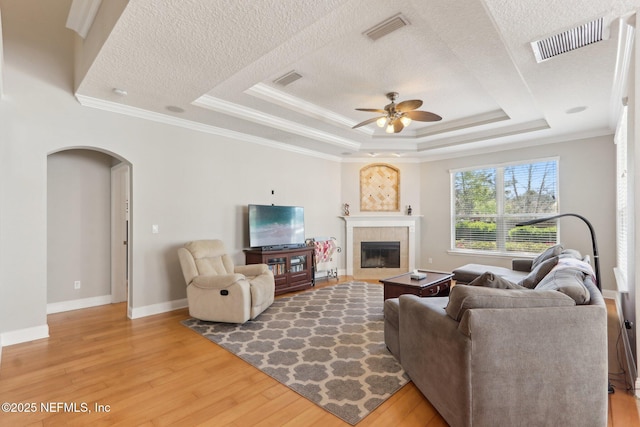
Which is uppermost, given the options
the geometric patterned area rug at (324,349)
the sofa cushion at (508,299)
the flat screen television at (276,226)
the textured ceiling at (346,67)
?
the textured ceiling at (346,67)

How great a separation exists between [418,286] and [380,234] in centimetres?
326

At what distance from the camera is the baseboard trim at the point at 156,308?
391cm

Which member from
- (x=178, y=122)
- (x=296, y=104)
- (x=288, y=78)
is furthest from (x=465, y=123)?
(x=178, y=122)

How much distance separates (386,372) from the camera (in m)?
2.50

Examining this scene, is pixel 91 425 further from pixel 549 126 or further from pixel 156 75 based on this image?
pixel 549 126

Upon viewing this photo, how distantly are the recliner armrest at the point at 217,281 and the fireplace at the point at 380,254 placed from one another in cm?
363

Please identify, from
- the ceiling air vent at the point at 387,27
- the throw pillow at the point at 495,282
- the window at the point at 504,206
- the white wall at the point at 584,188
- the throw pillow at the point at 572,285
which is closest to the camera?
the throw pillow at the point at 572,285

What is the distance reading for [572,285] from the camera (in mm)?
1842

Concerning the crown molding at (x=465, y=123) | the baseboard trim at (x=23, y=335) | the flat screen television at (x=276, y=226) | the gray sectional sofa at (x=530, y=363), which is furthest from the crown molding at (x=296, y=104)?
the baseboard trim at (x=23, y=335)

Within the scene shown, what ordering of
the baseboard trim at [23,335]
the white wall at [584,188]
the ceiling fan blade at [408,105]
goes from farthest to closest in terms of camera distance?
the white wall at [584,188] → the ceiling fan blade at [408,105] → the baseboard trim at [23,335]

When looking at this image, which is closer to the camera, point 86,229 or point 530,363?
point 530,363

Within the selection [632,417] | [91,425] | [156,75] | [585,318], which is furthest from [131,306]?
[632,417]

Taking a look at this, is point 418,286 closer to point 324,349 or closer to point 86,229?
point 324,349

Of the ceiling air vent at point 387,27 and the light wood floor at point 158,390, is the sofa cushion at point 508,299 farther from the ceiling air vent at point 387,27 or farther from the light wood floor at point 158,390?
the ceiling air vent at point 387,27
